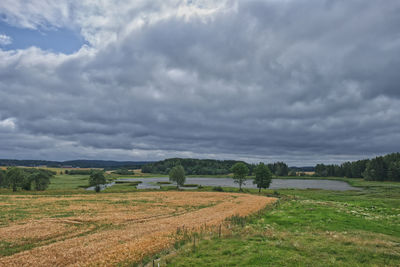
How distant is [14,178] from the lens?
8775cm

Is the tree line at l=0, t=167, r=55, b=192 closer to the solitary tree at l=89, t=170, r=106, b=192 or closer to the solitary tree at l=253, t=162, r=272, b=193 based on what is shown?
the solitary tree at l=89, t=170, r=106, b=192

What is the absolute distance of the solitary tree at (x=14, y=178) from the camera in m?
87.7

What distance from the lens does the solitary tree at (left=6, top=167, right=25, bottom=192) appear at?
3452 inches

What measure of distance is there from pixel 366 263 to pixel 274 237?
8036 millimetres

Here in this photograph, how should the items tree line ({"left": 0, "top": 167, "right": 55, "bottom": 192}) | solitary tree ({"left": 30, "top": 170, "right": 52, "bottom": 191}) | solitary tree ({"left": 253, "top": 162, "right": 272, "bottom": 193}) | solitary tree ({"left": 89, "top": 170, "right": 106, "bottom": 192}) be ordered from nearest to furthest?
tree line ({"left": 0, "top": 167, "right": 55, "bottom": 192}) < solitary tree ({"left": 30, "top": 170, "right": 52, "bottom": 191}) < solitary tree ({"left": 89, "top": 170, "right": 106, "bottom": 192}) < solitary tree ({"left": 253, "top": 162, "right": 272, "bottom": 193})

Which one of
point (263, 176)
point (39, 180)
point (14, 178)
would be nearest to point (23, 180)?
point (14, 178)

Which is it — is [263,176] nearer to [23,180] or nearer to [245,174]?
[245,174]

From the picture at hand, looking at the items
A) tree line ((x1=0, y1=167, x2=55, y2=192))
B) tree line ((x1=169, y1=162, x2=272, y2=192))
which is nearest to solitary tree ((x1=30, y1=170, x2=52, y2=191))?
tree line ((x1=0, y1=167, x2=55, y2=192))

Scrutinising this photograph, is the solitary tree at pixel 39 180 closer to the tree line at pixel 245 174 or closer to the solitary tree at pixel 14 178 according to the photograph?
the solitary tree at pixel 14 178

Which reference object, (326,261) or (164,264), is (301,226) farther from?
(164,264)

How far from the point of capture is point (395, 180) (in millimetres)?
136875

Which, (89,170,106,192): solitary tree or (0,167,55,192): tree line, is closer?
(0,167,55,192): tree line

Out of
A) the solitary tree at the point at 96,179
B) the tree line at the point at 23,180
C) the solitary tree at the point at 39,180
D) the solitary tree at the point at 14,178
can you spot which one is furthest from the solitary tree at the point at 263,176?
the solitary tree at the point at 14,178

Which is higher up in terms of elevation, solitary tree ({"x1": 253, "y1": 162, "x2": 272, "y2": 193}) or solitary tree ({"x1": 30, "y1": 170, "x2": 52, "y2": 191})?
solitary tree ({"x1": 253, "y1": 162, "x2": 272, "y2": 193})
